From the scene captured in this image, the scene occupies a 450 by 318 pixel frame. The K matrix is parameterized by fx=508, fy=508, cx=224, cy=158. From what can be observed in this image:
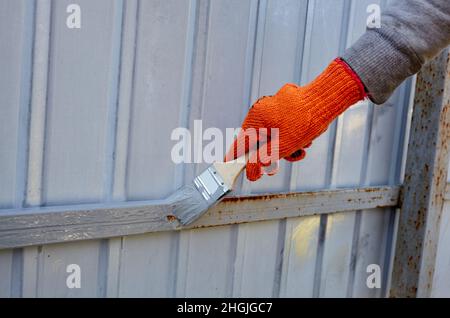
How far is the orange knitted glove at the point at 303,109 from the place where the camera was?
1454mm

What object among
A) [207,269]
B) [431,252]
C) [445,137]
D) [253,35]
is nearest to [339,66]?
[253,35]

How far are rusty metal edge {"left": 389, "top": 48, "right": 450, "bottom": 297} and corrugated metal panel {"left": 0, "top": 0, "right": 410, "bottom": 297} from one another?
0.31 meters

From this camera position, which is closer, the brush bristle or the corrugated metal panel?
the corrugated metal panel

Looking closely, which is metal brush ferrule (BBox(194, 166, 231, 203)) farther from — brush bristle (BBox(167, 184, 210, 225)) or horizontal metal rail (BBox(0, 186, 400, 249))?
horizontal metal rail (BBox(0, 186, 400, 249))

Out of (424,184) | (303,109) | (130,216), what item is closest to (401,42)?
(303,109)

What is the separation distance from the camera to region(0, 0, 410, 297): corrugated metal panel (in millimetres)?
1493

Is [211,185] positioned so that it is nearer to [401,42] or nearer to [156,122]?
[156,122]

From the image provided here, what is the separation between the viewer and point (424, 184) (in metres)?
2.51

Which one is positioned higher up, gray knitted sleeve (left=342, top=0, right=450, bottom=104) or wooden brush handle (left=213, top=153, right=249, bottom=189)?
gray knitted sleeve (left=342, top=0, right=450, bottom=104)

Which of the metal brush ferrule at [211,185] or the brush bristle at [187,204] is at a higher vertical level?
the metal brush ferrule at [211,185]

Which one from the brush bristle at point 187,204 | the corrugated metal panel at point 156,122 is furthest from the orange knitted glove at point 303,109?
the corrugated metal panel at point 156,122

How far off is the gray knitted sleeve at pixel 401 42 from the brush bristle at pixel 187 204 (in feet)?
2.07

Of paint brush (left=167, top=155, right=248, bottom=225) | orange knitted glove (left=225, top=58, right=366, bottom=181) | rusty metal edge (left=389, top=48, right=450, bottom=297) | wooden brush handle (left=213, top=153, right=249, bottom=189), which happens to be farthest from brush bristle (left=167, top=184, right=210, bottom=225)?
rusty metal edge (left=389, top=48, right=450, bottom=297)

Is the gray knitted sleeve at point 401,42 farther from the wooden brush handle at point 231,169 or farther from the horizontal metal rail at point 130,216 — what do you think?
the horizontal metal rail at point 130,216
